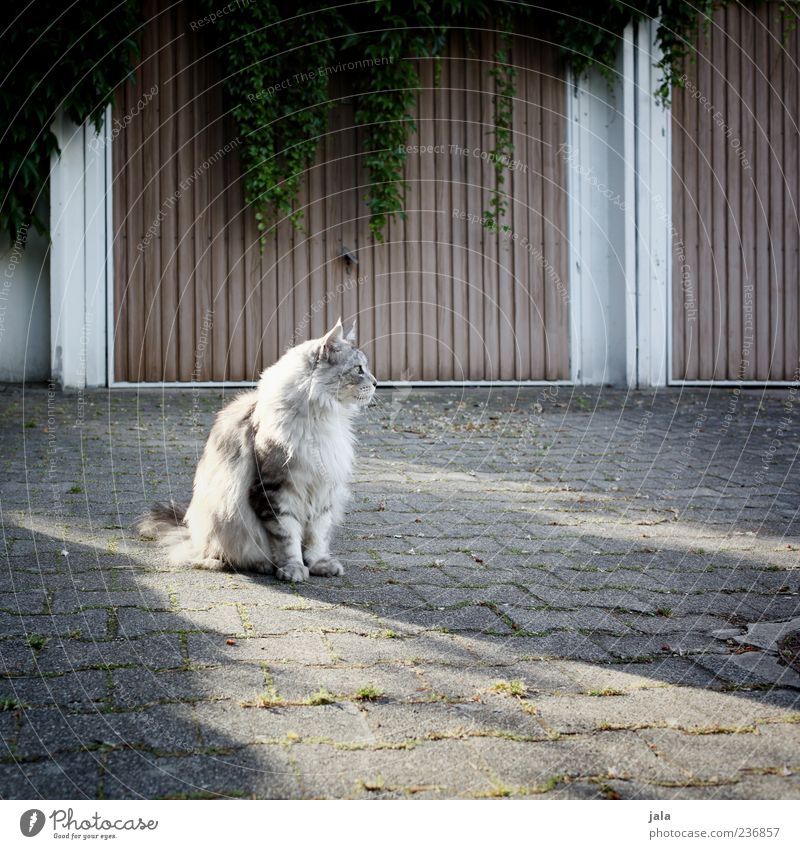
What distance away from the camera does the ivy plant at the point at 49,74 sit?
9.74 meters

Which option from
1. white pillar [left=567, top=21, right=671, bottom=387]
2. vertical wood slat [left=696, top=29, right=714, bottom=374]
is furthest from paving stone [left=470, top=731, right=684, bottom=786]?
vertical wood slat [left=696, top=29, right=714, bottom=374]

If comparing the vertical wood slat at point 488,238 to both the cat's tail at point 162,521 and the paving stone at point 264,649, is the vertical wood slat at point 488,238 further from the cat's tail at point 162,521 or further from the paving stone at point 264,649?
the paving stone at point 264,649

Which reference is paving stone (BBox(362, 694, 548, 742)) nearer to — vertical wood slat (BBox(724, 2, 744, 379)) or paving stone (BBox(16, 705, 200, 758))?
paving stone (BBox(16, 705, 200, 758))

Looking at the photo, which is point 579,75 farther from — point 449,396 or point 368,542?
point 368,542

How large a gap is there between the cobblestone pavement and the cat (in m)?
0.18

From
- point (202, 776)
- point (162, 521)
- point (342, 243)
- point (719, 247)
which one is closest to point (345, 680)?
point (202, 776)

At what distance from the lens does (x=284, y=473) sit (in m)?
4.51

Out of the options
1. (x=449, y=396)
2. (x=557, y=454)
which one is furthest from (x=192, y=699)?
(x=449, y=396)

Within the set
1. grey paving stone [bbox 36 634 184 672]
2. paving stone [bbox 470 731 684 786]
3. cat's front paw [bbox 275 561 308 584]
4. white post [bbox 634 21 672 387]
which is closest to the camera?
Answer: paving stone [bbox 470 731 684 786]

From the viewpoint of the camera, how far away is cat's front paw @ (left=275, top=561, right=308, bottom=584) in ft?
14.4

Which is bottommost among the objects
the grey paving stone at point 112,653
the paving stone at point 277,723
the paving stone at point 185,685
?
the paving stone at point 277,723

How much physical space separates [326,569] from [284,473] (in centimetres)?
50

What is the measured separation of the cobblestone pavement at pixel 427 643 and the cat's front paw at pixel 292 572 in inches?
4.4
